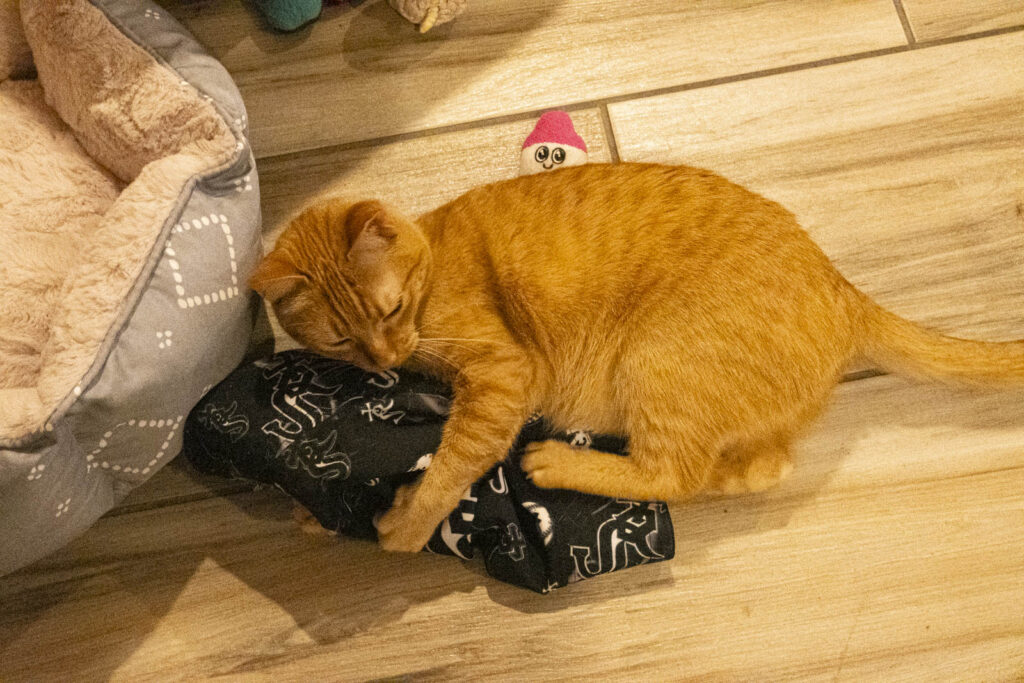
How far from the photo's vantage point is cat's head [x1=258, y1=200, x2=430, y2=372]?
105cm

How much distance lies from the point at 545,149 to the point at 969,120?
903 millimetres

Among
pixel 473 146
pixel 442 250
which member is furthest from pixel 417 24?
pixel 442 250

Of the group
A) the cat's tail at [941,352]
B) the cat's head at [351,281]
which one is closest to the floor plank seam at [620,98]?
the cat's head at [351,281]

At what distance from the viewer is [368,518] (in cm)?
124

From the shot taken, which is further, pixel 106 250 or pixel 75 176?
pixel 75 176

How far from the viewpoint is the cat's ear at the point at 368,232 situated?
1.02 m

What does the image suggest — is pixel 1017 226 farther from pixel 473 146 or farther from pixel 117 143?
pixel 117 143

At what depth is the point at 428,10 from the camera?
148 centimetres

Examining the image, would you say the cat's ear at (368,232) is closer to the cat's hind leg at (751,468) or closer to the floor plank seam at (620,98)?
the floor plank seam at (620,98)

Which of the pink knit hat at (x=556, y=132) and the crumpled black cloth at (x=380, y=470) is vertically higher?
the pink knit hat at (x=556, y=132)

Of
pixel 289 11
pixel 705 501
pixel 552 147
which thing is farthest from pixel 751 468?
pixel 289 11

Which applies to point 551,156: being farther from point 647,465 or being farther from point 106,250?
point 106,250

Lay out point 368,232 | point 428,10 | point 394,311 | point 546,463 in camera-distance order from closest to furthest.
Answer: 1. point 368,232
2. point 394,311
3. point 546,463
4. point 428,10

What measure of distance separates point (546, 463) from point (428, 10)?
3.15ft
